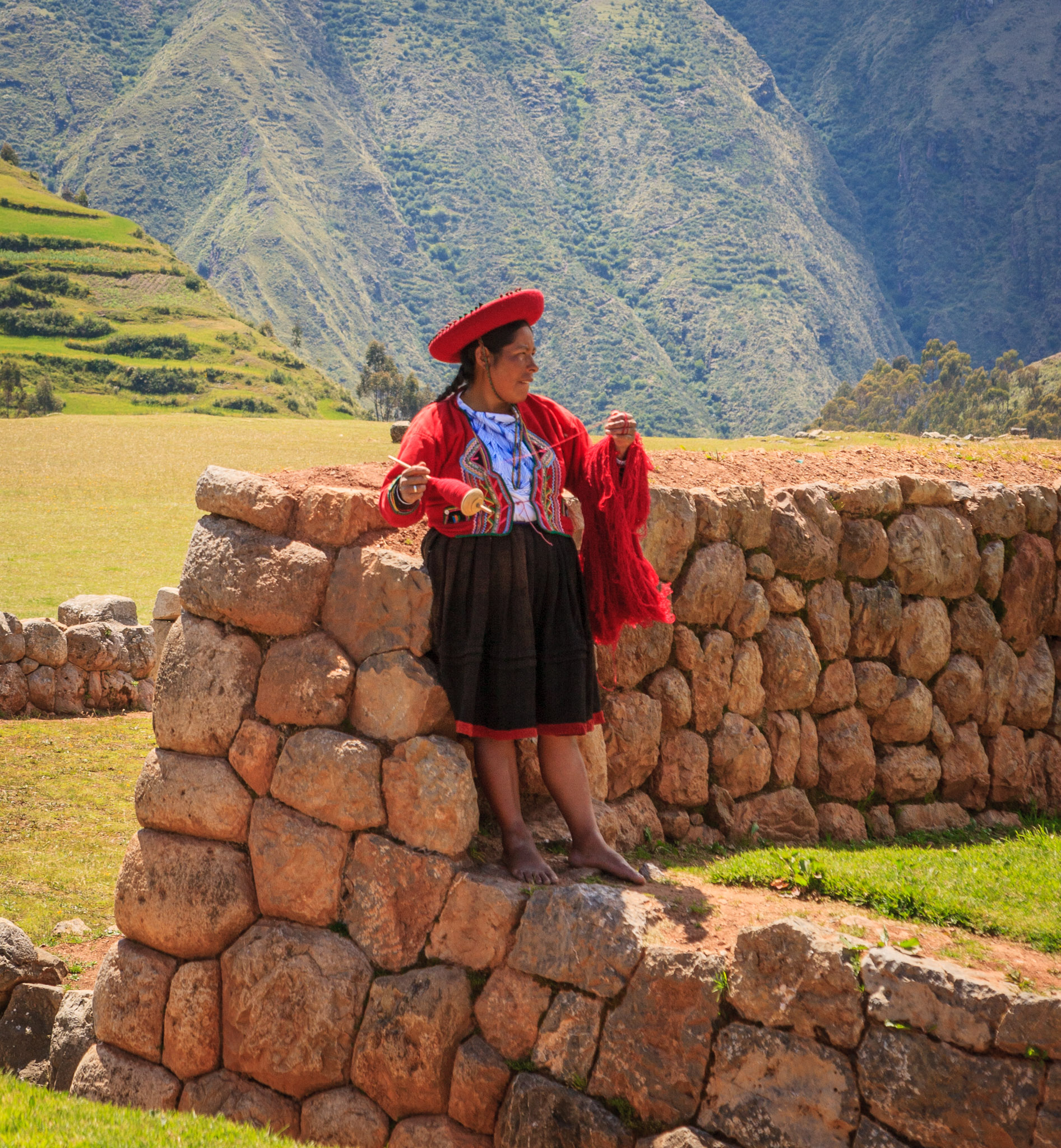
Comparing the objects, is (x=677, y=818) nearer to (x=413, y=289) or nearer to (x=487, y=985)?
(x=487, y=985)

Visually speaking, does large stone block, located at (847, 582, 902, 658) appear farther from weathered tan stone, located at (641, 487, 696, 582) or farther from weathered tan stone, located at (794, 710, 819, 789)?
weathered tan stone, located at (641, 487, 696, 582)

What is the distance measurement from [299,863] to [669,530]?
2117mm

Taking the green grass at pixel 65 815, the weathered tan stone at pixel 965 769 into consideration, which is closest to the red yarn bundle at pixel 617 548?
the weathered tan stone at pixel 965 769

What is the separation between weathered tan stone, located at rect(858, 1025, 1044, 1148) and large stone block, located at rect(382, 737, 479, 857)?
56.4 inches

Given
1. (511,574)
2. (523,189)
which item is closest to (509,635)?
(511,574)

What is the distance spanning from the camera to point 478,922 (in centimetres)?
380

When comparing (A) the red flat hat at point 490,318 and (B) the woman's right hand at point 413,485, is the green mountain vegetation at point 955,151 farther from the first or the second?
(B) the woman's right hand at point 413,485

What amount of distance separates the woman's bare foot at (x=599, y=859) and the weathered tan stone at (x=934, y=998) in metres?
0.96

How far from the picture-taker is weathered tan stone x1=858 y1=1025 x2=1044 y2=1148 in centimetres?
298

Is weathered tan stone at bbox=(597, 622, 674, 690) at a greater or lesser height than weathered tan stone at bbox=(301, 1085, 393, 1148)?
greater

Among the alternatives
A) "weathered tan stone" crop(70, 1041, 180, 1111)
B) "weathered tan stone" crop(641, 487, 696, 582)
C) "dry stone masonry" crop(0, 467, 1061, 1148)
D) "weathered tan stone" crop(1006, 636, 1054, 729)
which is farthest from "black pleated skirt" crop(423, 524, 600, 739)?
"weathered tan stone" crop(1006, 636, 1054, 729)

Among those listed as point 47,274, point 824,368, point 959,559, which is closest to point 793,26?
point 824,368

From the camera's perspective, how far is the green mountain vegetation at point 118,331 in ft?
215

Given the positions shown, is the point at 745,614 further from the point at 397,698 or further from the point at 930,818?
the point at 397,698
